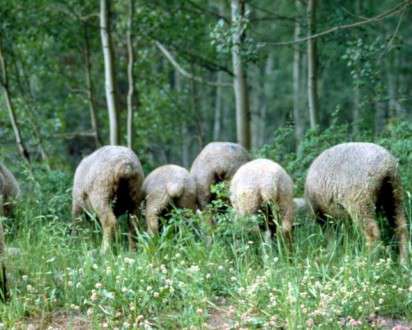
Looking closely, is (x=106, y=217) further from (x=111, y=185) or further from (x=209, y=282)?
(x=209, y=282)

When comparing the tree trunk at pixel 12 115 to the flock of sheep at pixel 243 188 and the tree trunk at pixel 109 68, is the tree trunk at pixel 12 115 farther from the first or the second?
the flock of sheep at pixel 243 188

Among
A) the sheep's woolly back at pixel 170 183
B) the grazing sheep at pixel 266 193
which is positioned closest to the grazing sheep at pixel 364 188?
the grazing sheep at pixel 266 193

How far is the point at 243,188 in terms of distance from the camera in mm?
6594

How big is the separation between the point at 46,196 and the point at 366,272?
493 centimetres

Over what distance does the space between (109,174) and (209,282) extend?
2132 millimetres

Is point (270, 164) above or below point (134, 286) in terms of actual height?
above

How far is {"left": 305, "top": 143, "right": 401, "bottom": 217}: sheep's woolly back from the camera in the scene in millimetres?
6488

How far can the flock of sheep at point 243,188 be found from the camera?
6504 millimetres

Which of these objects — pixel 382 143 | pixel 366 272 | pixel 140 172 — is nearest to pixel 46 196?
pixel 140 172

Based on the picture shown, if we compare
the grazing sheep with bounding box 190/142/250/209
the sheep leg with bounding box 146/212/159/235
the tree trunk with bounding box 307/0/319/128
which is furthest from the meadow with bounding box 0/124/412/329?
the tree trunk with bounding box 307/0/319/128

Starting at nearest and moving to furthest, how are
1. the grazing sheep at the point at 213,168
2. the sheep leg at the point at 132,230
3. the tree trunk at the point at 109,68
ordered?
1. the sheep leg at the point at 132,230
2. the grazing sheep at the point at 213,168
3. the tree trunk at the point at 109,68

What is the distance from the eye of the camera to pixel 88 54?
13.0 metres

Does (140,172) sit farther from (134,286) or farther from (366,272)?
(366,272)

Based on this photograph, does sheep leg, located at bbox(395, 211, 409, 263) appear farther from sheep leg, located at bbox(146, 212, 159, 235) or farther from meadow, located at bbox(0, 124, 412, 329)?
sheep leg, located at bbox(146, 212, 159, 235)
